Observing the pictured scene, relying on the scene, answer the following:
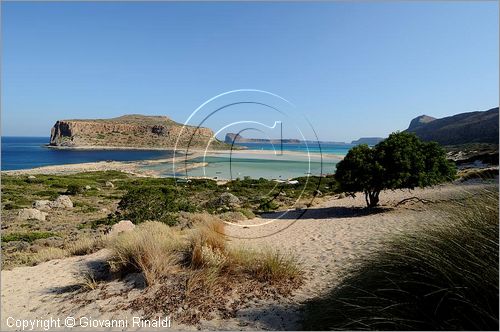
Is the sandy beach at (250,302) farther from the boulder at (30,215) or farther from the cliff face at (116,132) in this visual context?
the cliff face at (116,132)

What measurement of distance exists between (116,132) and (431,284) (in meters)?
162

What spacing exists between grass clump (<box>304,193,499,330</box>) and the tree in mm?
12951

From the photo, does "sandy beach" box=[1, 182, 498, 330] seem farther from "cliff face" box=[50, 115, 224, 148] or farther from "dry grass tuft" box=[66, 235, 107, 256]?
"cliff face" box=[50, 115, 224, 148]

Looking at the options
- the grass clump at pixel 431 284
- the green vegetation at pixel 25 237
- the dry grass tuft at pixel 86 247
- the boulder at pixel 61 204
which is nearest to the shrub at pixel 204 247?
the grass clump at pixel 431 284

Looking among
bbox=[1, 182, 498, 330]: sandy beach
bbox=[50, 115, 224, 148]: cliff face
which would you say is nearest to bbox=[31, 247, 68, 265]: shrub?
bbox=[1, 182, 498, 330]: sandy beach

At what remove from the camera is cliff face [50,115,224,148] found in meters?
135

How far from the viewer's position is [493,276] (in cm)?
318

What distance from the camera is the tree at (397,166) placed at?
1675cm

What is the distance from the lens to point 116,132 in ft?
492

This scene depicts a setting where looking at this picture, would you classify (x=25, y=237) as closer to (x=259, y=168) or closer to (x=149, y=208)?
(x=149, y=208)

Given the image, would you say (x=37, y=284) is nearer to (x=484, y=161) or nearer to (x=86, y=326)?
(x=86, y=326)

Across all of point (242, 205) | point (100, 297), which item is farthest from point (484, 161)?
point (100, 297)

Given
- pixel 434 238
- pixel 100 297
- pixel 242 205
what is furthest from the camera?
pixel 242 205

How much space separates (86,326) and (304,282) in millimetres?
4026
